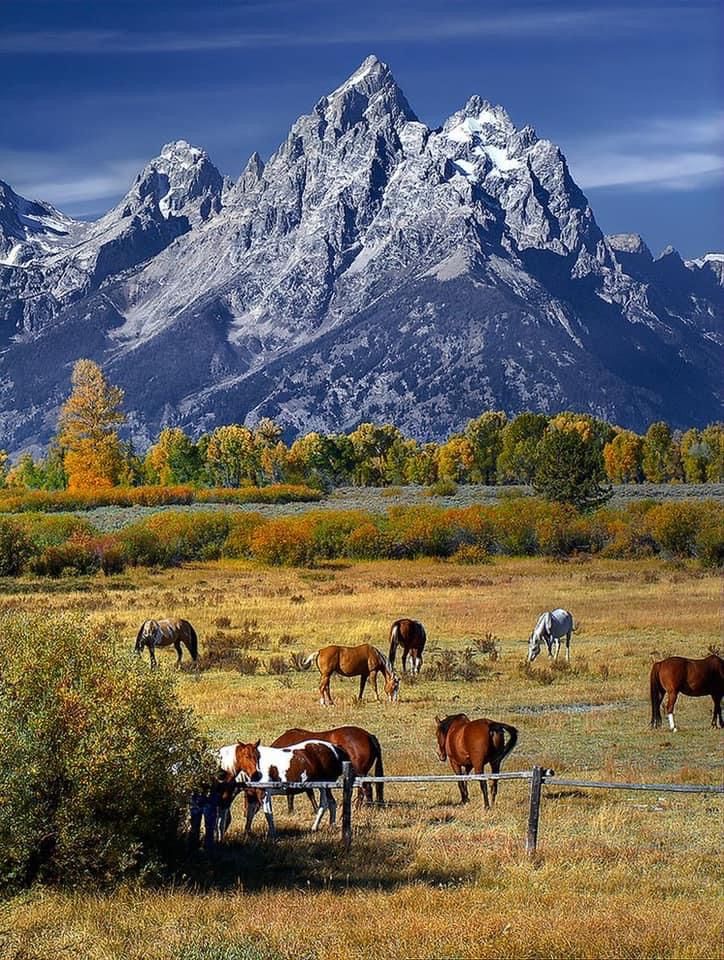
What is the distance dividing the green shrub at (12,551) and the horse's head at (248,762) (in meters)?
50.5

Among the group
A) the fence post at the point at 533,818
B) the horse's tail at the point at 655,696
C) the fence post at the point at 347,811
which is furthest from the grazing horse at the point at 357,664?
the fence post at the point at 533,818

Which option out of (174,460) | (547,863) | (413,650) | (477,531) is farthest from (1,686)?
(174,460)

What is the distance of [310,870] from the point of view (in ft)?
42.3

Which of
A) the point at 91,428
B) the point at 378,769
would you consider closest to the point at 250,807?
the point at 378,769

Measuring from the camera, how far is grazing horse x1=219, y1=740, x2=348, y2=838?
1412cm

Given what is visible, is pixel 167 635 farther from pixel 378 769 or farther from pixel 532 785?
pixel 532 785

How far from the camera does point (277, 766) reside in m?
14.1

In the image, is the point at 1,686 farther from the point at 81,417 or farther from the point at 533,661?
the point at 81,417

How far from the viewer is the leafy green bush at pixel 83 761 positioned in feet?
38.8

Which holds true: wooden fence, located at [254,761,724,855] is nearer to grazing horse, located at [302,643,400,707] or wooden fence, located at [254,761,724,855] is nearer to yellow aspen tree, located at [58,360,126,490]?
grazing horse, located at [302,643,400,707]

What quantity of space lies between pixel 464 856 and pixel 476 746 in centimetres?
282

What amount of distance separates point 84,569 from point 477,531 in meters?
24.4

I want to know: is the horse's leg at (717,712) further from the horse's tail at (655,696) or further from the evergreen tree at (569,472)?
the evergreen tree at (569,472)

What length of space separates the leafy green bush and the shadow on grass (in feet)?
1.94
